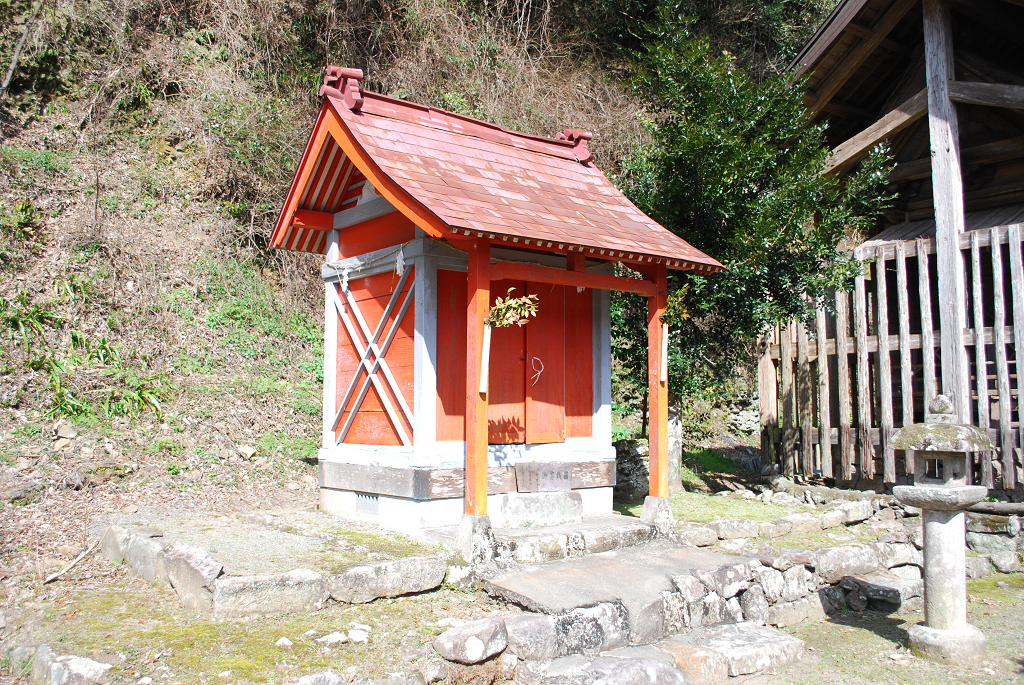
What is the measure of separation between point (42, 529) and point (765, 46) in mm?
18374

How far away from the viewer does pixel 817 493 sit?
10195 mm

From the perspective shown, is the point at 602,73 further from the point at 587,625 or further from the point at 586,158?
the point at 587,625

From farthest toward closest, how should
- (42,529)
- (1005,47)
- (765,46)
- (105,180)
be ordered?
(765,46) → (105,180) → (1005,47) → (42,529)

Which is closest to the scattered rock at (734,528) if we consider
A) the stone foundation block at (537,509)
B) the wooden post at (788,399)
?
the stone foundation block at (537,509)

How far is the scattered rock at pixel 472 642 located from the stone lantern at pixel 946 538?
11.0 feet

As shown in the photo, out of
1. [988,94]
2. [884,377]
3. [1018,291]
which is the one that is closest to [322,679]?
[884,377]

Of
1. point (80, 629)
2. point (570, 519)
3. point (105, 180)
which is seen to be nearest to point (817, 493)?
point (570, 519)

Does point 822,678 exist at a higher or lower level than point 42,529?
lower

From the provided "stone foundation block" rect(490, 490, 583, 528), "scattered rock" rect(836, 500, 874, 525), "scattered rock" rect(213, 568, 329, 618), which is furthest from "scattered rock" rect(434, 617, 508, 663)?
"scattered rock" rect(836, 500, 874, 525)

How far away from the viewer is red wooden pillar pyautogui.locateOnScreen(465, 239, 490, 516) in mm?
6402

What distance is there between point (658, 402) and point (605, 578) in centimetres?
234

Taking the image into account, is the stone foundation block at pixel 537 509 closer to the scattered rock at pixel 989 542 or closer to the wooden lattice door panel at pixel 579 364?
the wooden lattice door panel at pixel 579 364

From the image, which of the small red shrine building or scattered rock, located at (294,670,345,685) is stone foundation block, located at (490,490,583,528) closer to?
the small red shrine building

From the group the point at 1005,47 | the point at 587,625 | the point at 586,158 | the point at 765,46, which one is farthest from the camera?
the point at 765,46
